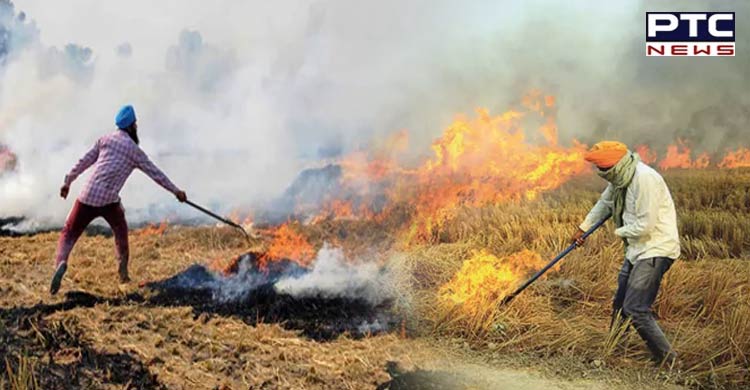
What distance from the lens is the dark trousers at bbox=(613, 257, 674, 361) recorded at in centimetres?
535

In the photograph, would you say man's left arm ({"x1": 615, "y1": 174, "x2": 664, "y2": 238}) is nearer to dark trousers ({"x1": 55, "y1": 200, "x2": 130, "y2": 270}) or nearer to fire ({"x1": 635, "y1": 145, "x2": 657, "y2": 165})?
dark trousers ({"x1": 55, "y1": 200, "x2": 130, "y2": 270})

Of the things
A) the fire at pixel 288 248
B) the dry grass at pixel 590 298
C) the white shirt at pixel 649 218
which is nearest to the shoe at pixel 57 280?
the fire at pixel 288 248

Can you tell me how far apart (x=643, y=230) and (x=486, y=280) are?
2.43 meters

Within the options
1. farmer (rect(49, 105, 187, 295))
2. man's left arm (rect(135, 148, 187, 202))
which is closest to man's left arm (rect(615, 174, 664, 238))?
farmer (rect(49, 105, 187, 295))

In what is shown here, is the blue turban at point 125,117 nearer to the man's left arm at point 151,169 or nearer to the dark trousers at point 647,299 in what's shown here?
the man's left arm at point 151,169

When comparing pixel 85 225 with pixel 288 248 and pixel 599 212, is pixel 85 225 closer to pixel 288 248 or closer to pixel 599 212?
pixel 288 248

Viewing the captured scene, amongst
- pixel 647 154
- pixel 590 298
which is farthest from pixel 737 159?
pixel 590 298

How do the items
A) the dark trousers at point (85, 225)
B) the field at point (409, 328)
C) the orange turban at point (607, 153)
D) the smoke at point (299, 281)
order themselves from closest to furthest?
the field at point (409, 328) → the orange turban at point (607, 153) → the dark trousers at point (85, 225) → the smoke at point (299, 281)

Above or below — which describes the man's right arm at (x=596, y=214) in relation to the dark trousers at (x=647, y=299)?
above

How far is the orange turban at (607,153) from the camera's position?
5.36 meters

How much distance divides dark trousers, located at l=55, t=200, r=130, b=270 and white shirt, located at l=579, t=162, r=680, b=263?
6006 millimetres

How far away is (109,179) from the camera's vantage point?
23.4ft

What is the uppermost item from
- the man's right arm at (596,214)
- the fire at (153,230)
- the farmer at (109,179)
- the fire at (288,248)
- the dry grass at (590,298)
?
the farmer at (109,179)

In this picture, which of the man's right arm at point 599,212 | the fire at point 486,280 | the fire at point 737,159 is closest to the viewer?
the man's right arm at point 599,212
